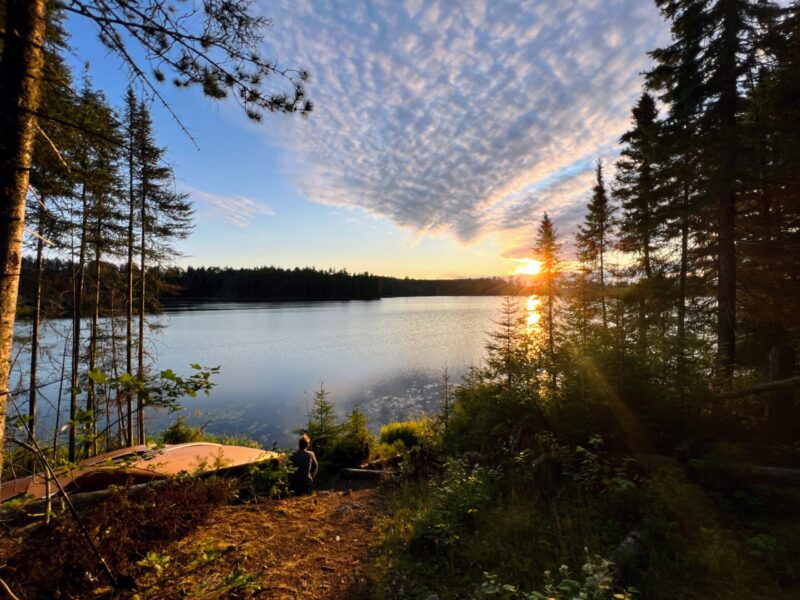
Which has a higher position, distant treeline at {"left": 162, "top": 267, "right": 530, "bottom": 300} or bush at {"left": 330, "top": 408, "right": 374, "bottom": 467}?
distant treeline at {"left": 162, "top": 267, "right": 530, "bottom": 300}

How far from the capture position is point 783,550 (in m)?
3.69

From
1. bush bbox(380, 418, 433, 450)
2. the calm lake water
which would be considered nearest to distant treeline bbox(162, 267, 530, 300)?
the calm lake water

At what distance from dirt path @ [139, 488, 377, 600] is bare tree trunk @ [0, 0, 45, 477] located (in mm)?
1993

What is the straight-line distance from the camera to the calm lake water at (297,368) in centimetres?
A: 1709

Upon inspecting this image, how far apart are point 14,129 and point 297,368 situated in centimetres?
2543

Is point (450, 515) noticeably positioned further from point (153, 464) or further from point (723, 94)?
point (723, 94)

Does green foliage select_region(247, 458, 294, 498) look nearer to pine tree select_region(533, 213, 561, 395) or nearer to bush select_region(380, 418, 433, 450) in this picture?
bush select_region(380, 418, 433, 450)

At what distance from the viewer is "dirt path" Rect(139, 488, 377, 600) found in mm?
3344

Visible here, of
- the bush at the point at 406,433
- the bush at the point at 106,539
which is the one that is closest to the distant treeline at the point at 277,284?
the bush at the point at 406,433

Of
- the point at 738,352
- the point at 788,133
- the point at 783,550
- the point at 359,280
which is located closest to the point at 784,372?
the point at 738,352

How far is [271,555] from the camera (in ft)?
14.0

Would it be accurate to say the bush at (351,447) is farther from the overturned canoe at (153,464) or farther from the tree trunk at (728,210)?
the tree trunk at (728,210)

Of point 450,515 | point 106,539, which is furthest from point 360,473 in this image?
point 106,539

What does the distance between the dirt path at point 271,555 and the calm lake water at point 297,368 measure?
1896 mm
